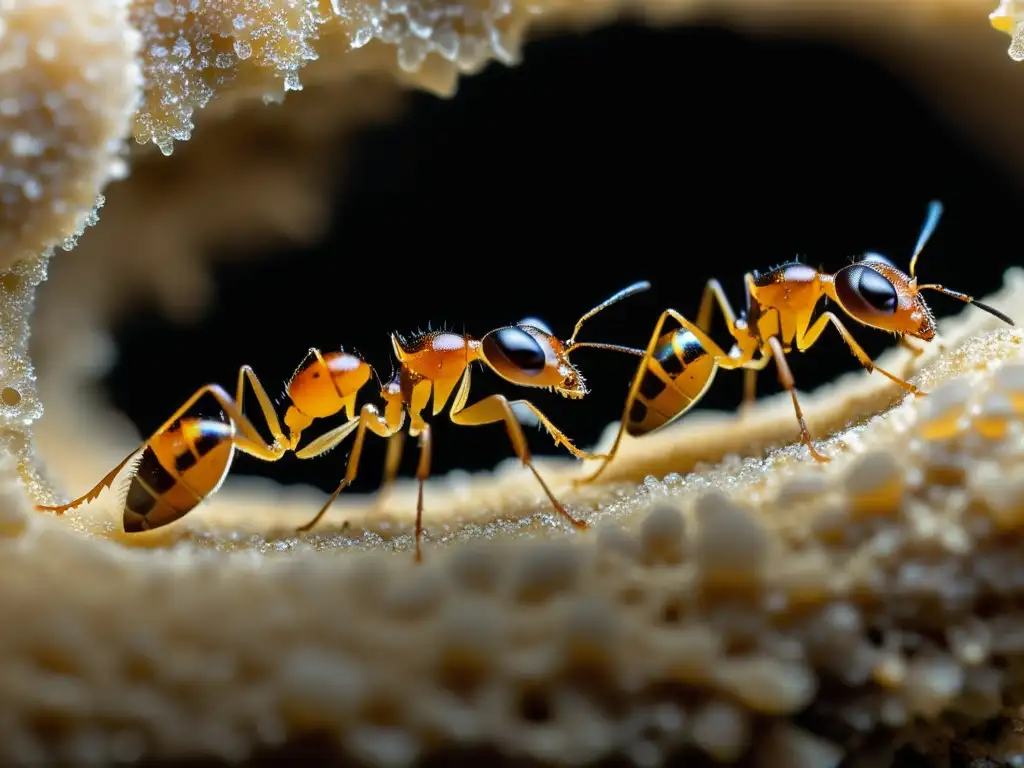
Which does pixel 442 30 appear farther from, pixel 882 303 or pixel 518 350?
pixel 882 303

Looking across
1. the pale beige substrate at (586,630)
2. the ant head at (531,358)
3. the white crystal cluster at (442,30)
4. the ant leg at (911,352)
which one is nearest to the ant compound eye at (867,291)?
the ant leg at (911,352)

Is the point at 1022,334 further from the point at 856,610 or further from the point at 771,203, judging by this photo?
the point at 771,203

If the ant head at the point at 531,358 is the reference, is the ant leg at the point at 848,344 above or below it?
above

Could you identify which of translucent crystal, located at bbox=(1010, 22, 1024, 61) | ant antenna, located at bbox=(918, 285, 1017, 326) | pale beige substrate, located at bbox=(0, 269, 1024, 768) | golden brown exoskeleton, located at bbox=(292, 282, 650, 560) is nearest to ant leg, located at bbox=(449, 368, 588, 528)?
golden brown exoskeleton, located at bbox=(292, 282, 650, 560)

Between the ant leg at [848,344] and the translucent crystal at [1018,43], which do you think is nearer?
the translucent crystal at [1018,43]

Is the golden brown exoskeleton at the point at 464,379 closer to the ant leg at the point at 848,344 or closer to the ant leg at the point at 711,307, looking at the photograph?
the ant leg at the point at 711,307

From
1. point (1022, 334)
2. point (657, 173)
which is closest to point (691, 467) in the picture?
point (1022, 334)

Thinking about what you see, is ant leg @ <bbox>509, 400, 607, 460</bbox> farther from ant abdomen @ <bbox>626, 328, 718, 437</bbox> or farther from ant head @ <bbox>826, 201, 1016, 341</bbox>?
ant head @ <bbox>826, 201, 1016, 341</bbox>
